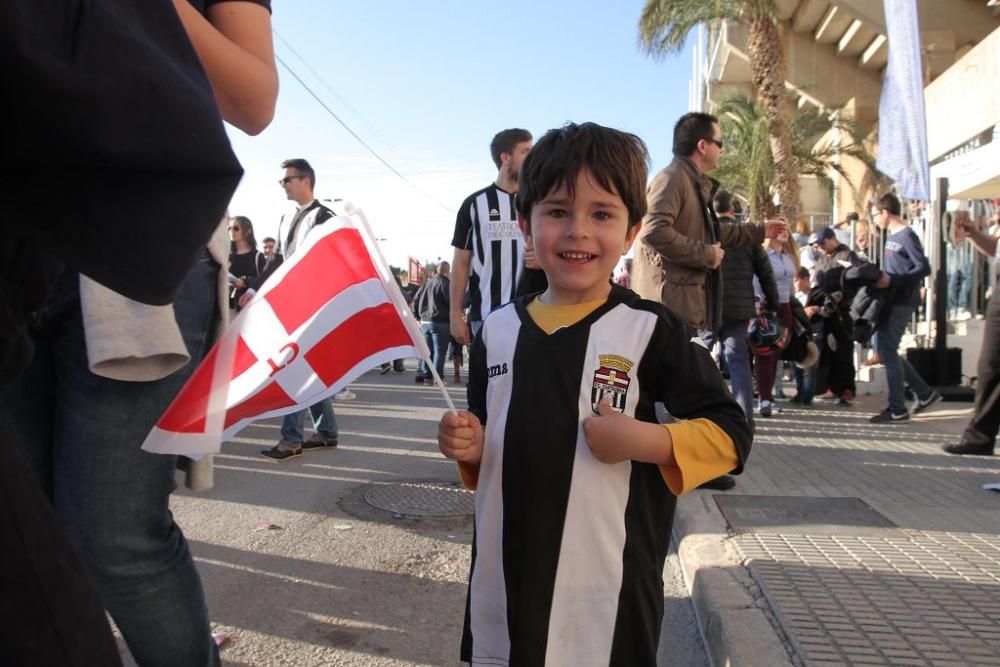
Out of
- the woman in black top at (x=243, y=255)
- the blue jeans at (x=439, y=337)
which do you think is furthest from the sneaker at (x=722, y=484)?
the blue jeans at (x=439, y=337)

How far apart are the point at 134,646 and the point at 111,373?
0.64 m

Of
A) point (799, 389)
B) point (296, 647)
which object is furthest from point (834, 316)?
point (296, 647)

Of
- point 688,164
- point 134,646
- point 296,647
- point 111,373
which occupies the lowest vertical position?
point 296,647

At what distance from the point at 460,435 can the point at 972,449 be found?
5.20 m

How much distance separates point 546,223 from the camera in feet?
6.73

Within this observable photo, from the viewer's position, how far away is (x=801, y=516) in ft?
13.8

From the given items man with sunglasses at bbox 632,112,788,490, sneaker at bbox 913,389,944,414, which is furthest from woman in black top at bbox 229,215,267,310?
sneaker at bbox 913,389,944,414

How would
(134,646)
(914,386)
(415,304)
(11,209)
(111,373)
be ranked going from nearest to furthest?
(11,209), (111,373), (134,646), (914,386), (415,304)

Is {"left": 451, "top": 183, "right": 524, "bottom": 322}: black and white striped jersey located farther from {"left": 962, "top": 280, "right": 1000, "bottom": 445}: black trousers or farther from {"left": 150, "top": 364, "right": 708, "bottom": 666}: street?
{"left": 962, "top": 280, "right": 1000, "bottom": 445}: black trousers

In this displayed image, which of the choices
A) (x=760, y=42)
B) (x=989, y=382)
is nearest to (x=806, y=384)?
(x=989, y=382)

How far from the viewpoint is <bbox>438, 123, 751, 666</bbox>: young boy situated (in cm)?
183

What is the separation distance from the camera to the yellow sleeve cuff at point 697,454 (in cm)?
179

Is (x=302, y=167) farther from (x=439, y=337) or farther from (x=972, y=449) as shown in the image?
(x=439, y=337)

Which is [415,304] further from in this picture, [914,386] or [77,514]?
[77,514]
